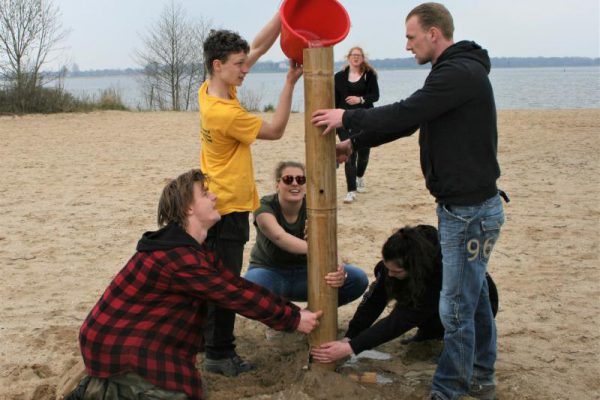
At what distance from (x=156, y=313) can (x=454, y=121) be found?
1678mm

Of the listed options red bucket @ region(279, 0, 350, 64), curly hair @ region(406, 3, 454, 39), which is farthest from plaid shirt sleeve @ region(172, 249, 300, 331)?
curly hair @ region(406, 3, 454, 39)

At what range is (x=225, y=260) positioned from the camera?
3.69 m

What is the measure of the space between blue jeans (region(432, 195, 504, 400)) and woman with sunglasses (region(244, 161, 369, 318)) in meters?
0.91

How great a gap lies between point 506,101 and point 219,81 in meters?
27.2

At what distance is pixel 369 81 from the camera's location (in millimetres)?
8266

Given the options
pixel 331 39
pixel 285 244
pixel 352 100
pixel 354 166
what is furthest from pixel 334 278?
pixel 354 166

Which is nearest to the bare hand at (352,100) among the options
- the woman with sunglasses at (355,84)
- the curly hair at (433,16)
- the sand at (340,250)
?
the woman with sunglasses at (355,84)

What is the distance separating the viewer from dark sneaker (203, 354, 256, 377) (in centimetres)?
379

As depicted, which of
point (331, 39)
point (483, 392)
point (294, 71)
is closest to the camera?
point (331, 39)

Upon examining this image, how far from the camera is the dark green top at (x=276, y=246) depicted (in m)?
4.15

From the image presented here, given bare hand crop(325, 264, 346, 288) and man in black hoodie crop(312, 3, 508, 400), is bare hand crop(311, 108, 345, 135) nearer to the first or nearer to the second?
man in black hoodie crop(312, 3, 508, 400)

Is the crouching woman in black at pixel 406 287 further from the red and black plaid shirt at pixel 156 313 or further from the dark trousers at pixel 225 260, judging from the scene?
the red and black plaid shirt at pixel 156 313

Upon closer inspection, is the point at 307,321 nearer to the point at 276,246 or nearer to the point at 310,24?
the point at 276,246

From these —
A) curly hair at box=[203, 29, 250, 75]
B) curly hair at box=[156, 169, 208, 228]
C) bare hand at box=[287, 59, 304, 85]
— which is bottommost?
curly hair at box=[156, 169, 208, 228]
